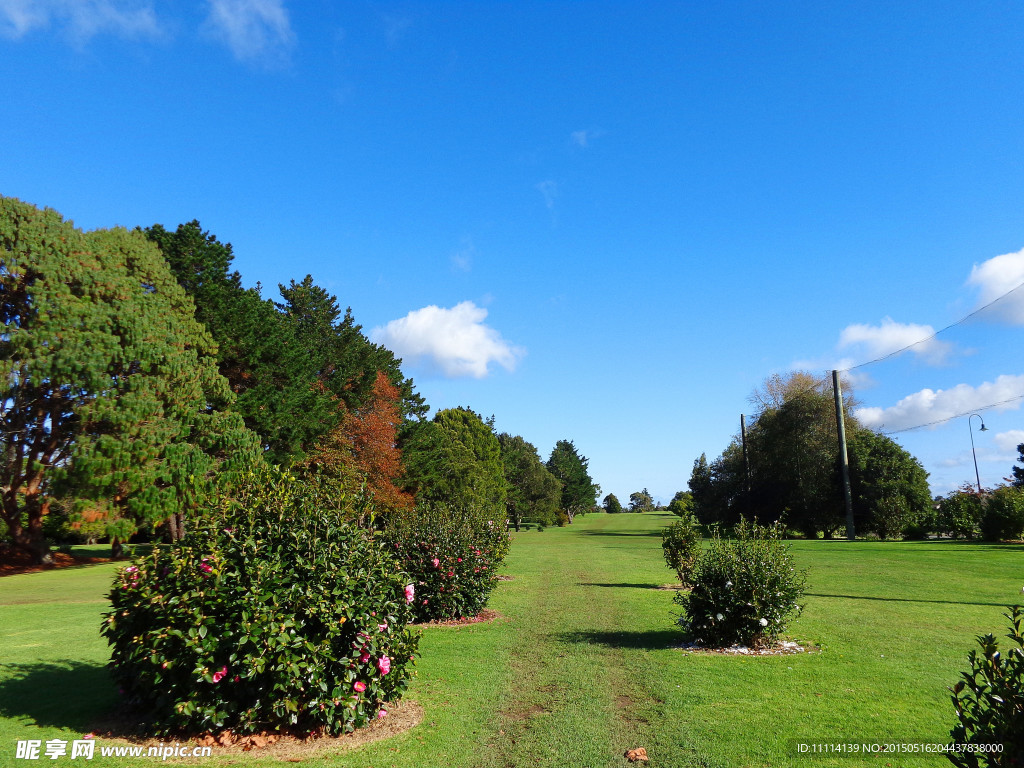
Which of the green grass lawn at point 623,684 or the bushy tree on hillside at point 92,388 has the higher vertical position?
the bushy tree on hillside at point 92,388

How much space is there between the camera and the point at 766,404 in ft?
176

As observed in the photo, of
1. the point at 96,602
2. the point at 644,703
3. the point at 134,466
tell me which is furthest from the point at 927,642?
the point at 134,466

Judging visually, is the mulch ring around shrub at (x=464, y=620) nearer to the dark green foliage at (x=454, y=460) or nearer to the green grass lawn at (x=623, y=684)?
the green grass lawn at (x=623, y=684)

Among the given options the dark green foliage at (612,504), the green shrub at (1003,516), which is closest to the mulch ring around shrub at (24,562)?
the green shrub at (1003,516)

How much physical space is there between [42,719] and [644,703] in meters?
6.32

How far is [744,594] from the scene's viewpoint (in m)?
9.20

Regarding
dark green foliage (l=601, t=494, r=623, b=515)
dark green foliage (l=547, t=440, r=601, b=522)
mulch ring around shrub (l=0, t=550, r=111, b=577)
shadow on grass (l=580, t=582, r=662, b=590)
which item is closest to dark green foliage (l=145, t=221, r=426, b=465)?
mulch ring around shrub (l=0, t=550, r=111, b=577)

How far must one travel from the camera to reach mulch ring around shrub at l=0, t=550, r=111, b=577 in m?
26.2

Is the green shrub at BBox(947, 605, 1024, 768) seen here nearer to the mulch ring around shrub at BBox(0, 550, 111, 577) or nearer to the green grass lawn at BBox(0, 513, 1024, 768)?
the green grass lawn at BBox(0, 513, 1024, 768)

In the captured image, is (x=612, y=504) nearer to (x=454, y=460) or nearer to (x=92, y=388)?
(x=454, y=460)

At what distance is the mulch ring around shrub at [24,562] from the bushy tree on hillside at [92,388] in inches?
16.4

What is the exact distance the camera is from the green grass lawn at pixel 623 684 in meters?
5.79

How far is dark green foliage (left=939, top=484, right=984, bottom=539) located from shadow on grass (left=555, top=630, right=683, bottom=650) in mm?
30955

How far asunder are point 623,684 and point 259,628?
A: 15.2 feet
